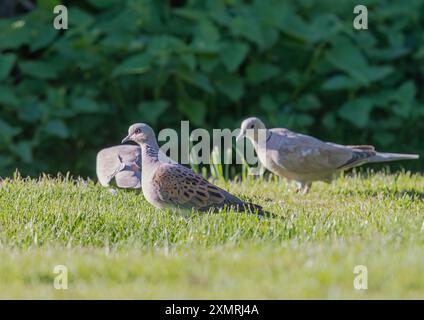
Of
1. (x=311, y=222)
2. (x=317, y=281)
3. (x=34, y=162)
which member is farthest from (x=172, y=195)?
(x=34, y=162)


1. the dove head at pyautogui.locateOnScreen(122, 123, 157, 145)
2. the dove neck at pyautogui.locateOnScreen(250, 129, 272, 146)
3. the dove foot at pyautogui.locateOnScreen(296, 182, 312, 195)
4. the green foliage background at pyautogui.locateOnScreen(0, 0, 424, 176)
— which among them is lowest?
the dove foot at pyautogui.locateOnScreen(296, 182, 312, 195)

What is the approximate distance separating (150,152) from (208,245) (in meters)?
1.40

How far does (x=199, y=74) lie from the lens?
992 cm

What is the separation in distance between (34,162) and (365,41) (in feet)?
13.3

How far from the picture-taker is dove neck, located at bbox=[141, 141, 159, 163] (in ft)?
21.5

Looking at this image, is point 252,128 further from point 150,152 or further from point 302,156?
point 150,152

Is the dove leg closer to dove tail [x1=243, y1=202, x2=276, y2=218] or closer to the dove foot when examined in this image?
the dove foot

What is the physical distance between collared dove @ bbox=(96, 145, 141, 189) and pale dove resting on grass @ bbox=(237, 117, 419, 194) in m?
1.00

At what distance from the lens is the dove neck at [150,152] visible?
6563mm

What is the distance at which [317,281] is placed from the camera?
4.54 metres

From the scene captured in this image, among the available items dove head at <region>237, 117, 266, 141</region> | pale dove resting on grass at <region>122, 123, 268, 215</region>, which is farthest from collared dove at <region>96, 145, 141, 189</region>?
dove head at <region>237, 117, 266, 141</region>

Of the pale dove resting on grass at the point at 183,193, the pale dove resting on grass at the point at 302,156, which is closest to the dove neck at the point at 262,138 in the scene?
the pale dove resting on grass at the point at 302,156
